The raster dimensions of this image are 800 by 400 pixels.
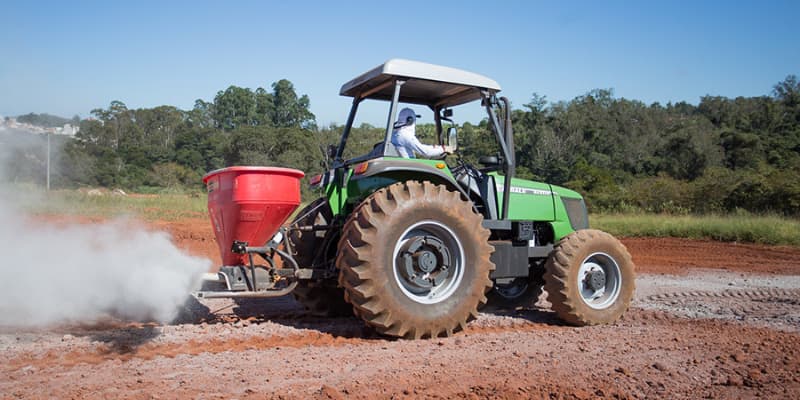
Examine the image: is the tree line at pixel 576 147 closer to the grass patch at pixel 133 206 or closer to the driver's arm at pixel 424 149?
the grass patch at pixel 133 206

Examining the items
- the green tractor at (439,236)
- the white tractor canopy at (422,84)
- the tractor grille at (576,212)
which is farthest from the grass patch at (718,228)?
the white tractor canopy at (422,84)

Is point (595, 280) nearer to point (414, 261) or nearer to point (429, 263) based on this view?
point (429, 263)

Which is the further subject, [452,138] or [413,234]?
[452,138]

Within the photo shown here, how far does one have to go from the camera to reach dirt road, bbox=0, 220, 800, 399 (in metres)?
3.63

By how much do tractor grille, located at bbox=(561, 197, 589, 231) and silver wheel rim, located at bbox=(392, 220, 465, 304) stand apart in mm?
2057

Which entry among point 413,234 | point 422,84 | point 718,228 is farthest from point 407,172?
point 718,228

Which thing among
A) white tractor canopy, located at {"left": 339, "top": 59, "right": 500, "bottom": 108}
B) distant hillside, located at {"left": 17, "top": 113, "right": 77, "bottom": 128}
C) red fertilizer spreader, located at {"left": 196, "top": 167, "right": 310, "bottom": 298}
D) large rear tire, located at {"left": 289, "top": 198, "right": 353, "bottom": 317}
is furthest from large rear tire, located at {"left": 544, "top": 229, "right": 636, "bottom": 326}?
distant hillside, located at {"left": 17, "top": 113, "right": 77, "bottom": 128}

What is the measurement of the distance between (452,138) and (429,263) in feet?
5.18

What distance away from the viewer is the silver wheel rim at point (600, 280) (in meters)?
6.12

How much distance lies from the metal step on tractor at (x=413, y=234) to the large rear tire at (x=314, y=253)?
1cm

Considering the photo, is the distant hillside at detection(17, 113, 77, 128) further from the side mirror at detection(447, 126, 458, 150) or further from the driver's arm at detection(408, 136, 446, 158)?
the side mirror at detection(447, 126, 458, 150)

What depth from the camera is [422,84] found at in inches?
239

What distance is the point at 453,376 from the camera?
3900mm

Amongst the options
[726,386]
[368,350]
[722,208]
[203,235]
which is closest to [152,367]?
[368,350]
